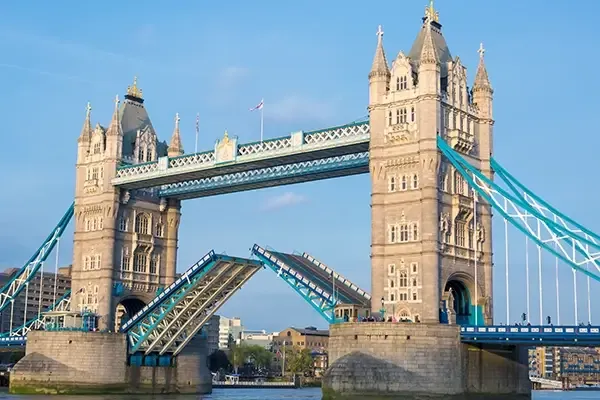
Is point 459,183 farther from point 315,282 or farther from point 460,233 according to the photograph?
point 315,282

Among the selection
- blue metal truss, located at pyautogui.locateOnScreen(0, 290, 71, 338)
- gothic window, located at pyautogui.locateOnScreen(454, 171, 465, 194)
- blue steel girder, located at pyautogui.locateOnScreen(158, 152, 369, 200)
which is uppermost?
blue steel girder, located at pyautogui.locateOnScreen(158, 152, 369, 200)

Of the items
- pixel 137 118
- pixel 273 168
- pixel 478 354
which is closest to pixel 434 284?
pixel 478 354

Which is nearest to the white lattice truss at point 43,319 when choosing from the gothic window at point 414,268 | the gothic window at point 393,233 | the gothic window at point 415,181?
the gothic window at point 393,233

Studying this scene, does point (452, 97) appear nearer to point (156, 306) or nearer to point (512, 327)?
point (512, 327)

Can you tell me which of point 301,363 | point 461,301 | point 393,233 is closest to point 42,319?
point 393,233

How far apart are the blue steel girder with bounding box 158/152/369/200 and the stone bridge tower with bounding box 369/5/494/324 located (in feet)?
13.7

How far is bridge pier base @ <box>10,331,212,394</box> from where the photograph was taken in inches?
2867

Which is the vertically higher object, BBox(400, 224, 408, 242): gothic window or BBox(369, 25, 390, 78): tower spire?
BBox(369, 25, 390, 78): tower spire

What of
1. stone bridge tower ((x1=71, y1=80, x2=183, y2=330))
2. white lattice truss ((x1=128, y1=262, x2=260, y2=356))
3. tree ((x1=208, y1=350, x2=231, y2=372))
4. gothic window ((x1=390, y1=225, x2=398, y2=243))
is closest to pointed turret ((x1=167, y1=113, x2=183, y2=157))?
stone bridge tower ((x1=71, y1=80, x2=183, y2=330))

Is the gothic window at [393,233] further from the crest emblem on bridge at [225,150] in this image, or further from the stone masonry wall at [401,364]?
the crest emblem on bridge at [225,150]

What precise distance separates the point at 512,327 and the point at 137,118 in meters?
40.9

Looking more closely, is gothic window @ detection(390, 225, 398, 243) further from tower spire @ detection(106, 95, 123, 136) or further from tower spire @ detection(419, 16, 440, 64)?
tower spire @ detection(106, 95, 123, 136)

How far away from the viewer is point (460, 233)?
62.6 metres

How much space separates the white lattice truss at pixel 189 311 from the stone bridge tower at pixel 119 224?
153 inches
